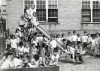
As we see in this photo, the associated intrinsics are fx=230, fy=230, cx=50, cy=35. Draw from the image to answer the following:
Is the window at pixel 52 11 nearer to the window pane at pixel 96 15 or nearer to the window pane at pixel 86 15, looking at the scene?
the window pane at pixel 86 15

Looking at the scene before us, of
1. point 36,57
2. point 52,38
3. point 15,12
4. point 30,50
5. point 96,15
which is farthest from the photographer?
point 96,15

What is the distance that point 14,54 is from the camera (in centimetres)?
1200

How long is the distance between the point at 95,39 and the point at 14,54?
7.91 meters

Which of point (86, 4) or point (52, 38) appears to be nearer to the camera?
point (52, 38)

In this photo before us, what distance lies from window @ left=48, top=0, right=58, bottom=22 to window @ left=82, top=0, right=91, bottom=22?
244cm

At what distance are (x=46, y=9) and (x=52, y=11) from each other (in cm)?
57

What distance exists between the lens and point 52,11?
20.5m

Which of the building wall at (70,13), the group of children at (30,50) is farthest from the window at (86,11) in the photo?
the group of children at (30,50)

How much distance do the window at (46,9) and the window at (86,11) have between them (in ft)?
7.99

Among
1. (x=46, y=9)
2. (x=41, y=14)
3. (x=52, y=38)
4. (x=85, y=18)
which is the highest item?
(x=46, y=9)

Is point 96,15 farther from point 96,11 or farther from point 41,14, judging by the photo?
point 41,14

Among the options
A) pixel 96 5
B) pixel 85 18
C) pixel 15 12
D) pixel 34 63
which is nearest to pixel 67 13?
pixel 85 18

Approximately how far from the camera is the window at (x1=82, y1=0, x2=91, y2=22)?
20.5m

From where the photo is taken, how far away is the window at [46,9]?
2036cm
